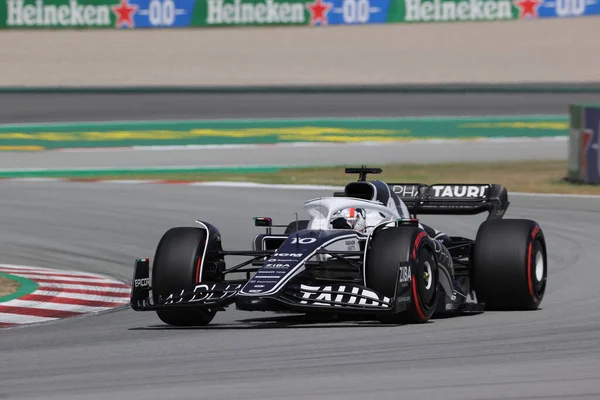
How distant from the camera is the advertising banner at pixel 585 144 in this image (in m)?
22.1

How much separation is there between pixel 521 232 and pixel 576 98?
2564 centimetres

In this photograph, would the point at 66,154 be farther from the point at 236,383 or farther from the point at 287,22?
the point at 236,383

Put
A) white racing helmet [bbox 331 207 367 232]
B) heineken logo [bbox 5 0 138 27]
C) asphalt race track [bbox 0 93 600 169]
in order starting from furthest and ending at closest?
heineken logo [bbox 5 0 138 27] < asphalt race track [bbox 0 93 600 169] < white racing helmet [bbox 331 207 367 232]

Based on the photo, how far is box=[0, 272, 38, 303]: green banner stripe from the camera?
12.5 metres

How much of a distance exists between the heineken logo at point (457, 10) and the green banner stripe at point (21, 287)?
30.2 m

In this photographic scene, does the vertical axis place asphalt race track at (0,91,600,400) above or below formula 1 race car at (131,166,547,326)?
below

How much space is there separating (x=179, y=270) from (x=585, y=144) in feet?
41.9

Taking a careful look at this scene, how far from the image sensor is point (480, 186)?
13062mm

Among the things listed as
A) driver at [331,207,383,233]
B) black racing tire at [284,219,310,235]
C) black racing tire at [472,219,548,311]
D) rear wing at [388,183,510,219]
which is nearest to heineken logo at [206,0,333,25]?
rear wing at [388,183,510,219]

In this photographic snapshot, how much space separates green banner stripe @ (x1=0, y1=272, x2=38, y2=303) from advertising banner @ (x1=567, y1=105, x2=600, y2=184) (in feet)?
36.3

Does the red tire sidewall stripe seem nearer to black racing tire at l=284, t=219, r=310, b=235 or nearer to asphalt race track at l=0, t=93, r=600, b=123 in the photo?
black racing tire at l=284, t=219, r=310, b=235

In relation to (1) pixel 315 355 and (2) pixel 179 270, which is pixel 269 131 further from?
(1) pixel 315 355

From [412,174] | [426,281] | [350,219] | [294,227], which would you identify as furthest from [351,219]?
[412,174]

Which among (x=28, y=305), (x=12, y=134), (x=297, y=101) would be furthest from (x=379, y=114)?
(x=28, y=305)
